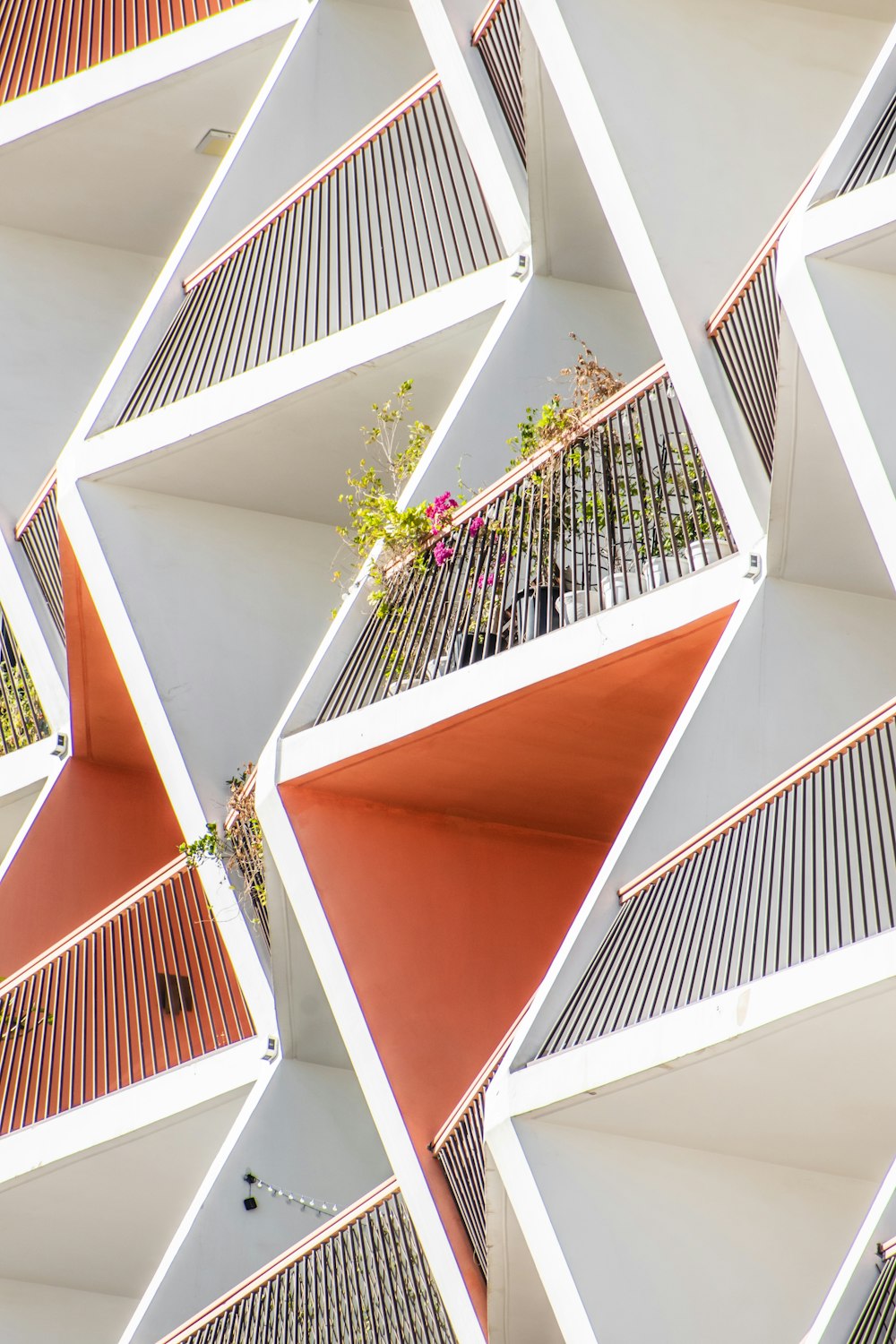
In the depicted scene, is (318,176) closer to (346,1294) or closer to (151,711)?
(151,711)

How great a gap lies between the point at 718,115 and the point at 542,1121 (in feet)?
19.6

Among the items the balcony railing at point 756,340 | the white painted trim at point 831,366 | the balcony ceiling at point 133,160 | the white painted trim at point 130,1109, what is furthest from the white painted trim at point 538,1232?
the balcony ceiling at point 133,160

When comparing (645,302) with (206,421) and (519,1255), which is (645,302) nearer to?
(206,421)

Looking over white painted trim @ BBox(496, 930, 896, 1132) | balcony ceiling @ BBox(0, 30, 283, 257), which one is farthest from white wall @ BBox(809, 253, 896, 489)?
balcony ceiling @ BBox(0, 30, 283, 257)

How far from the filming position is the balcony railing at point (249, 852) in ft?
46.1

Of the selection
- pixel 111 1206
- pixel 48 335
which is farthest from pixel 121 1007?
pixel 48 335

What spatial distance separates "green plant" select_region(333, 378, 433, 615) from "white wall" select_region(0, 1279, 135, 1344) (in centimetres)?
659

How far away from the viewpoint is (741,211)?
36.6 ft

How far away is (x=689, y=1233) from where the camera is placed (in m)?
9.22

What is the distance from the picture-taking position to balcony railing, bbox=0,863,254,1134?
1417 cm

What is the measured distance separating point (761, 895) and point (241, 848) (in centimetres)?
641

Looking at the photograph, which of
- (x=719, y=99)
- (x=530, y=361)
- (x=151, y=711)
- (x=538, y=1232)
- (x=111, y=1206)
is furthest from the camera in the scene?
(x=151, y=711)

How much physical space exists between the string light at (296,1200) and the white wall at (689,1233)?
441cm

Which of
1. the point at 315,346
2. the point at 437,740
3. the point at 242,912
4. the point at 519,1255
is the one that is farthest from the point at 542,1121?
the point at 315,346
